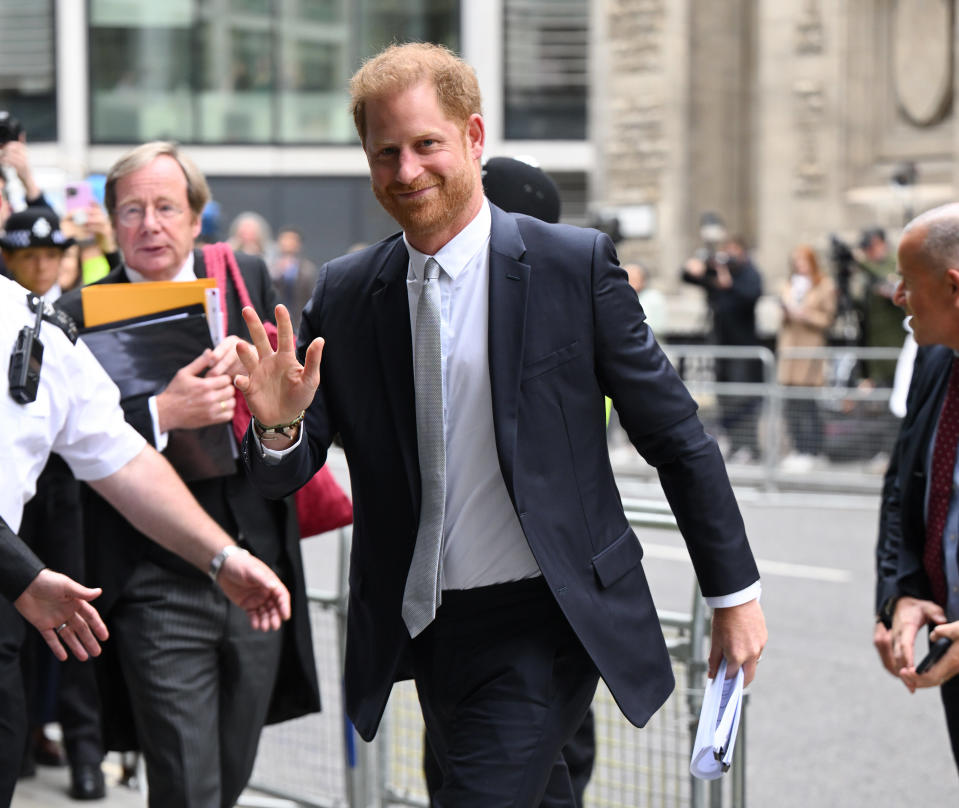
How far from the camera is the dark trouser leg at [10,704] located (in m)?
3.33

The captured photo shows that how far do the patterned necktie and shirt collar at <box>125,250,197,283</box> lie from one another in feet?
6.70

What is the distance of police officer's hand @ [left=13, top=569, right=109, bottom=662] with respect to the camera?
312cm

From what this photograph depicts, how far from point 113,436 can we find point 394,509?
81cm

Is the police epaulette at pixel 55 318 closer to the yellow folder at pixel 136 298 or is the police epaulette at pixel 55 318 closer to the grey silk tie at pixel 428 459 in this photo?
the yellow folder at pixel 136 298

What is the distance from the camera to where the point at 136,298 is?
164 inches

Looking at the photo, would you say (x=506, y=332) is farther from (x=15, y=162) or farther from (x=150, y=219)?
(x=15, y=162)

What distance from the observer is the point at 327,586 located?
29.9ft

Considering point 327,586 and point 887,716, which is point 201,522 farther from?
point 327,586

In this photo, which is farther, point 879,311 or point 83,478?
point 879,311

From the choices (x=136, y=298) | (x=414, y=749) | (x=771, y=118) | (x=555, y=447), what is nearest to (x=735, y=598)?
(x=555, y=447)

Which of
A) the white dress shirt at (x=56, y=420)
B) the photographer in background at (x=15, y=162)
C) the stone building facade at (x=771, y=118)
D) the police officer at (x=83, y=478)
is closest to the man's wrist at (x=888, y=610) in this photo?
the police officer at (x=83, y=478)

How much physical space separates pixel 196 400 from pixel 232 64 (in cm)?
2974

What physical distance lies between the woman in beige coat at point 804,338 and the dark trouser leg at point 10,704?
10.5 m

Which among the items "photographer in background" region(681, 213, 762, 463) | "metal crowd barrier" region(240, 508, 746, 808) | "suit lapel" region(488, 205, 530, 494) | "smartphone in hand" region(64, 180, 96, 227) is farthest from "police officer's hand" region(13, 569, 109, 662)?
"photographer in background" region(681, 213, 762, 463)
